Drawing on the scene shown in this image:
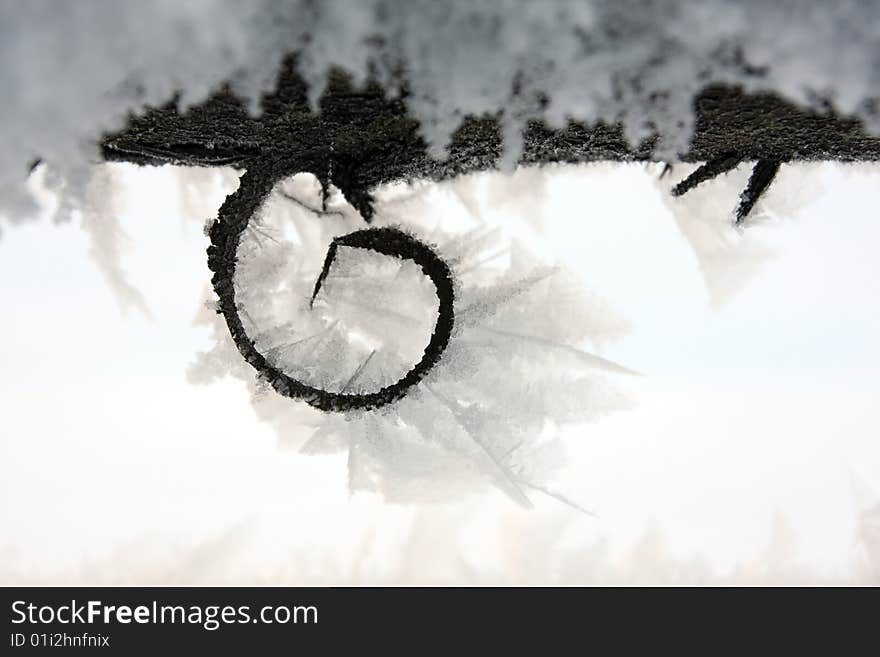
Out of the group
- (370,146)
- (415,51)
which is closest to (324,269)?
(370,146)

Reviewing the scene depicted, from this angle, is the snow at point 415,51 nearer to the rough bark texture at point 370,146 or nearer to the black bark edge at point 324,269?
the rough bark texture at point 370,146

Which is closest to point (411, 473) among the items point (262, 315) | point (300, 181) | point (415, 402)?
point (415, 402)

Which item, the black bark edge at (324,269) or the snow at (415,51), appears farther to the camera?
the black bark edge at (324,269)

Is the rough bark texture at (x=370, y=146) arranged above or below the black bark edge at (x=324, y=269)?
above

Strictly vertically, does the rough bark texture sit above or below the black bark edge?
above

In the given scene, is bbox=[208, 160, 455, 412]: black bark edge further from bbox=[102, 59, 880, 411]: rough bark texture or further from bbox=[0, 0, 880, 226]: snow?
bbox=[0, 0, 880, 226]: snow

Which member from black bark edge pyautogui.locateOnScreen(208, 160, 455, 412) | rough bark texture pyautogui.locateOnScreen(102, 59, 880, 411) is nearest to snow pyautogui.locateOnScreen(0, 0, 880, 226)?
rough bark texture pyautogui.locateOnScreen(102, 59, 880, 411)

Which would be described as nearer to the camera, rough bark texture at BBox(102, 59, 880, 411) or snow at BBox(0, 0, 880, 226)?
snow at BBox(0, 0, 880, 226)

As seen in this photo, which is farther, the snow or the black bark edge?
the black bark edge

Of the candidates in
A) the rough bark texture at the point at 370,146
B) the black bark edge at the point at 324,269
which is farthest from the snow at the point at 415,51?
the black bark edge at the point at 324,269

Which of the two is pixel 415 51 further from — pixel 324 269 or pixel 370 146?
pixel 324 269

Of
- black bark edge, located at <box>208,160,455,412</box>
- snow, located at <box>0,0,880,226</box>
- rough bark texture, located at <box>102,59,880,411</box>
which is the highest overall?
snow, located at <box>0,0,880,226</box>

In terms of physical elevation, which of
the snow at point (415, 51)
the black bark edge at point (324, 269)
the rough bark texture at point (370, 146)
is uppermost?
the snow at point (415, 51)

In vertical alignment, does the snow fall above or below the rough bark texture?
above
